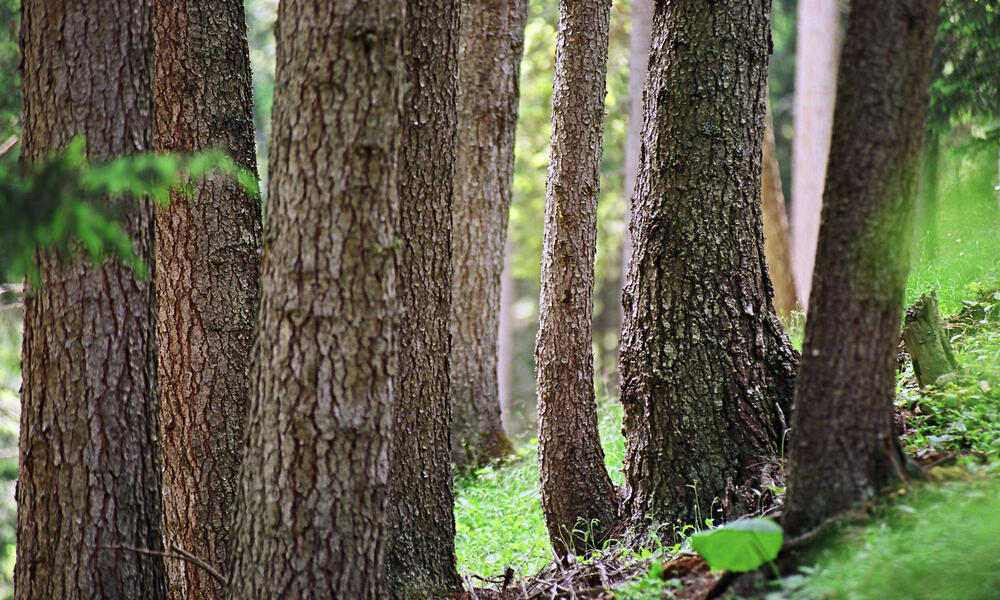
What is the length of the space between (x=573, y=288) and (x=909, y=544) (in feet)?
9.44

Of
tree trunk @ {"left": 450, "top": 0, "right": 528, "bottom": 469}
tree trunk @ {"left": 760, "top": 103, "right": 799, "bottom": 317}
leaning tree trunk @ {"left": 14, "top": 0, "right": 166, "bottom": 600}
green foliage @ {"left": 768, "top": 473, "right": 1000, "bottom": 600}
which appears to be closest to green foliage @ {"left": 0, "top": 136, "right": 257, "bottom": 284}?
leaning tree trunk @ {"left": 14, "top": 0, "right": 166, "bottom": 600}

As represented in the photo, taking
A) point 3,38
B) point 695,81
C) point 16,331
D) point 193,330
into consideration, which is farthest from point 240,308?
point 16,331

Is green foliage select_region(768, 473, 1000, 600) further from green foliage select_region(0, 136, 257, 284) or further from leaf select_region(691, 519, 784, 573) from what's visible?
green foliage select_region(0, 136, 257, 284)

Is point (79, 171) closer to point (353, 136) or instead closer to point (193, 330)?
point (353, 136)

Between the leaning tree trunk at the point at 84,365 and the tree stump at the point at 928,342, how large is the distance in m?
4.23

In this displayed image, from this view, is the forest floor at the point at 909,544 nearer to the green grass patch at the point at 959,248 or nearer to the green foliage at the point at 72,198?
the green grass patch at the point at 959,248

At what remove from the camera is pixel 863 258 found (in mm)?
3104

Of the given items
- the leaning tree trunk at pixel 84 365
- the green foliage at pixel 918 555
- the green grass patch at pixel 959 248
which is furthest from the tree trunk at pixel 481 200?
the green foliage at pixel 918 555

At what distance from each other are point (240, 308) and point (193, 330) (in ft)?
0.94

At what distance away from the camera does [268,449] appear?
11.3ft

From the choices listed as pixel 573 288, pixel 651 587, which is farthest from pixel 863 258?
pixel 573 288

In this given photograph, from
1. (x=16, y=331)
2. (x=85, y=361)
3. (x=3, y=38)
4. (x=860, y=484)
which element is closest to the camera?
(x=860, y=484)

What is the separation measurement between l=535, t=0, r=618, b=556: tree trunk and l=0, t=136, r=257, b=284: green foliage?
2608 mm

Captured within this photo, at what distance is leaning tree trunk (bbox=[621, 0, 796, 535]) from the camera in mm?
4789
